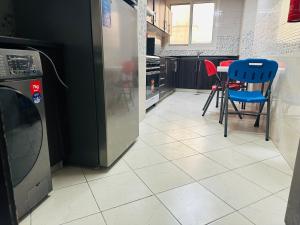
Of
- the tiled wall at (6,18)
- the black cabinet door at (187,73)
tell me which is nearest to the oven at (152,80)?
the tiled wall at (6,18)

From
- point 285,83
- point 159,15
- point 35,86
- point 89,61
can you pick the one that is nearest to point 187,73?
point 159,15

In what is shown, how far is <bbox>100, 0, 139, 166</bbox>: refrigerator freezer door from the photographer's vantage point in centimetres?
135

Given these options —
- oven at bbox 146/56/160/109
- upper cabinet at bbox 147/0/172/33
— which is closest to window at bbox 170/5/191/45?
upper cabinet at bbox 147/0/172/33

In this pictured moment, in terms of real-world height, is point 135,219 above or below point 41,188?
below

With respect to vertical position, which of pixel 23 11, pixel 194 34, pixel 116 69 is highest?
pixel 194 34

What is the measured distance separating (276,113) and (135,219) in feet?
5.85

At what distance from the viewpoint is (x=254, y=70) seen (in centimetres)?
212

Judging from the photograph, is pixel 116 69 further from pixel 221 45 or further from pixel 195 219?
pixel 221 45

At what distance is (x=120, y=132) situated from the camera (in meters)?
1.63

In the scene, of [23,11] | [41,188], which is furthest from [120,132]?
[23,11]

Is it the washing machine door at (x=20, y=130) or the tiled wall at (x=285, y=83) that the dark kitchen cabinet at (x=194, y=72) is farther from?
the washing machine door at (x=20, y=130)

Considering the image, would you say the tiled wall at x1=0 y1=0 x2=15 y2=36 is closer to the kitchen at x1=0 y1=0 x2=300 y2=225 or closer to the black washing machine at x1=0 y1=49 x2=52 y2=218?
the kitchen at x1=0 y1=0 x2=300 y2=225

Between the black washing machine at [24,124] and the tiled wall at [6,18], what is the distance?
65 cm

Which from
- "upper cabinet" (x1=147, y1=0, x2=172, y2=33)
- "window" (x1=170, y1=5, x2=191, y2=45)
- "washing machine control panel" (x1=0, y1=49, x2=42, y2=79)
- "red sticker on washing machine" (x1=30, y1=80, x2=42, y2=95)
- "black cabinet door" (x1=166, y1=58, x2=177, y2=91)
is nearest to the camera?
"washing machine control panel" (x1=0, y1=49, x2=42, y2=79)
